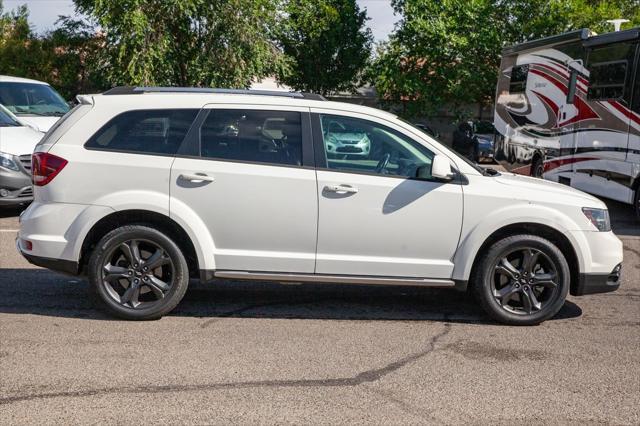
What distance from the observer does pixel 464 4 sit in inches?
1414

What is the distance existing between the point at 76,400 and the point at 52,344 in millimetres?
1160

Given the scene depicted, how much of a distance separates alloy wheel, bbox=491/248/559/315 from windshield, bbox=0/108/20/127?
28.4 feet

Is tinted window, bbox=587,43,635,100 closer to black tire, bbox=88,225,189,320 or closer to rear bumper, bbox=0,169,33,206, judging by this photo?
black tire, bbox=88,225,189,320

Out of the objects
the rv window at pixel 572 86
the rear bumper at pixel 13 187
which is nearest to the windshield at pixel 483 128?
the rv window at pixel 572 86

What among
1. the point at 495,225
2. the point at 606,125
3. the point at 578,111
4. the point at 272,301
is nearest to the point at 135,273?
the point at 272,301

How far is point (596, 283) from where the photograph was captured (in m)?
6.32

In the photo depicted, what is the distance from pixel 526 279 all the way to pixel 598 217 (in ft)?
2.63

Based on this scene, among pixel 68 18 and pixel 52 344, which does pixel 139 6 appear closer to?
pixel 68 18

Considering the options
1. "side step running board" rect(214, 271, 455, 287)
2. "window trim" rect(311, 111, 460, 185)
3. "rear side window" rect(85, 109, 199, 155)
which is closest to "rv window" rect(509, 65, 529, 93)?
"window trim" rect(311, 111, 460, 185)

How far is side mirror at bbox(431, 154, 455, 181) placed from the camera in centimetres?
598

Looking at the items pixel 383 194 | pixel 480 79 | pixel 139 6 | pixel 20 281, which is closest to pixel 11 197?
pixel 20 281

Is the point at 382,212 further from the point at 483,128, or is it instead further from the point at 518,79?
the point at 483,128

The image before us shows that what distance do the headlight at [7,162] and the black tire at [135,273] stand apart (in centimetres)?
567

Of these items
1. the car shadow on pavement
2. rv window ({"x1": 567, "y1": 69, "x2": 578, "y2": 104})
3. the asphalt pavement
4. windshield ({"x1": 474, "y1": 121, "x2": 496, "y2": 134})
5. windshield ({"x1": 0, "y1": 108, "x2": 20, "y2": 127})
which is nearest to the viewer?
the asphalt pavement
